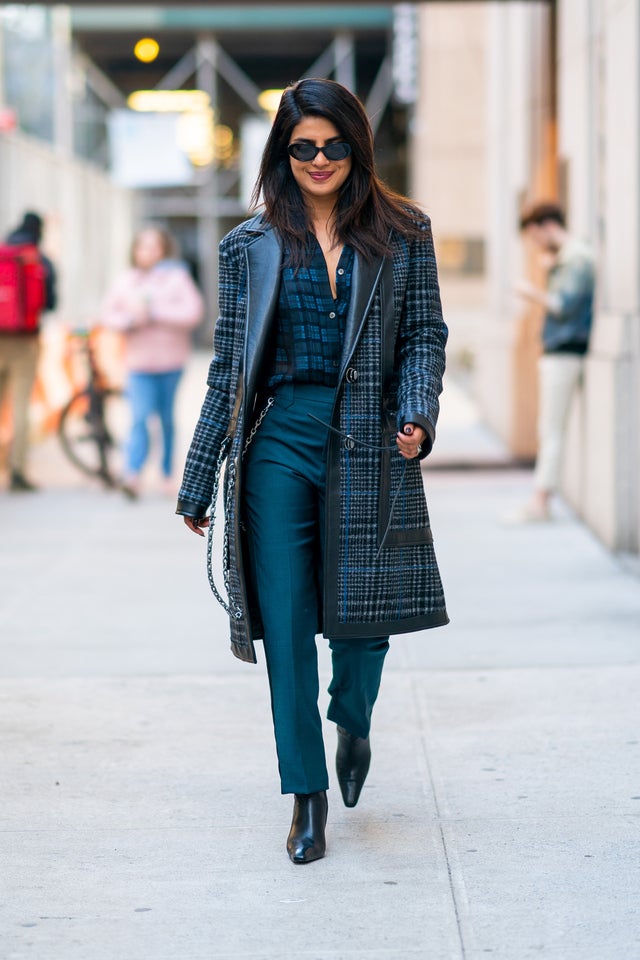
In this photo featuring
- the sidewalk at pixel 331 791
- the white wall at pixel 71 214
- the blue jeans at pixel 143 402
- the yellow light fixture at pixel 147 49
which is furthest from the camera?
the yellow light fixture at pixel 147 49

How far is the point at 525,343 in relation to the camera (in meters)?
13.0

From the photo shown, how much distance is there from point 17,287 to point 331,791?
22.1 feet

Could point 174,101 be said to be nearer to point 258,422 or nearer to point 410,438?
point 258,422

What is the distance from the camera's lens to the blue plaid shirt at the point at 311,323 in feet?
12.4

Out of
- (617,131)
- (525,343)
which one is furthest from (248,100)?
(617,131)

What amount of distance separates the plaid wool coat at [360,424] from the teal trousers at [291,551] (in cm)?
5

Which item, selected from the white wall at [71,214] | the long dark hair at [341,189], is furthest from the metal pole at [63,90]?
the long dark hair at [341,189]

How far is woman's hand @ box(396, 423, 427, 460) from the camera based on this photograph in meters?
3.68

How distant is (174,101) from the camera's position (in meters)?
31.8

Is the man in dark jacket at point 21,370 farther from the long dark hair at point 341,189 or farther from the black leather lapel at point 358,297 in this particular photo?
the black leather lapel at point 358,297

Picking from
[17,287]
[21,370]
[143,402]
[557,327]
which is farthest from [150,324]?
[557,327]

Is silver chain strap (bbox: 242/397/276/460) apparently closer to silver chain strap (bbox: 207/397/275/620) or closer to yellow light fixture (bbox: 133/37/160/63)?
silver chain strap (bbox: 207/397/275/620)

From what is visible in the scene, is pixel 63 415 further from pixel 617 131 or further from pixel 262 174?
pixel 262 174

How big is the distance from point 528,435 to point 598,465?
437cm
